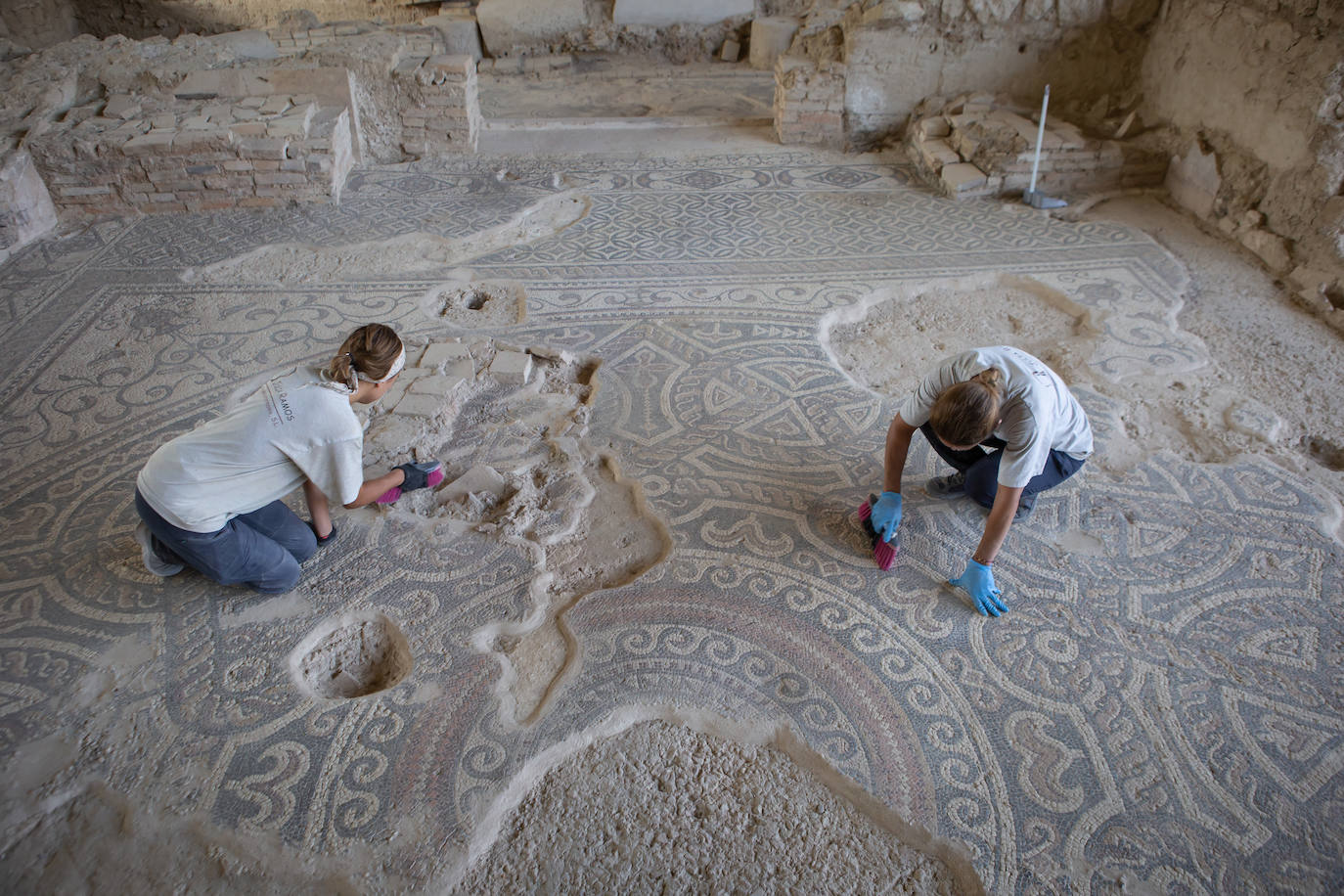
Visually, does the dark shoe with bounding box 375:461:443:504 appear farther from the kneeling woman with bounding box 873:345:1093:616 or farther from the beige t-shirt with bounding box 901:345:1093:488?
the beige t-shirt with bounding box 901:345:1093:488

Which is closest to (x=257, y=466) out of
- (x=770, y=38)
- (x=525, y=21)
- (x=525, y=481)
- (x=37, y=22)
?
(x=525, y=481)

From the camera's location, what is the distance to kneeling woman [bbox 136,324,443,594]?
201 centimetres

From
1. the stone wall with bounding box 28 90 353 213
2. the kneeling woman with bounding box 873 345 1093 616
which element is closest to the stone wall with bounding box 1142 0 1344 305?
the kneeling woman with bounding box 873 345 1093 616

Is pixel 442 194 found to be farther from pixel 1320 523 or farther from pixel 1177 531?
pixel 1320 523

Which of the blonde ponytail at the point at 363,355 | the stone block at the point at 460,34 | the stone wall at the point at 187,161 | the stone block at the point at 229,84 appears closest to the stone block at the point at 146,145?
the stone wall at the point at 187,161

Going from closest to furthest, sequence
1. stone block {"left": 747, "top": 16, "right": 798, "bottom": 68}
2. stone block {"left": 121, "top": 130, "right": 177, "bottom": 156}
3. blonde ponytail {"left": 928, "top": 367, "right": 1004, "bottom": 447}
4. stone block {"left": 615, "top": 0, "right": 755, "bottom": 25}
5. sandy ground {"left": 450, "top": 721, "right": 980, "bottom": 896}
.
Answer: sandy ground {"left": 450, "top": 721, "right": 980, "bottom": 896}
blonde ponytail {"left": 928, "top": 367, "right": 1004, "bottom": 447}
stone block {"left": 121, "top": 130, "right": 177, "bottom": 156}
stone block {"left": 747, "top": 16, "right": 798, "bottom": 68}
stone block {"left": 615, "top": 0, "right": 755, "bottom": 25}

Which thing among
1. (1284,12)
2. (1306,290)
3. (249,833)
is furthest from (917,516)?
(1284,12)

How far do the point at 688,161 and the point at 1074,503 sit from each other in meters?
3.85

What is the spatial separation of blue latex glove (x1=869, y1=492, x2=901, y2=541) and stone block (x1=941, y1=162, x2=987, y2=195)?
3177 mm

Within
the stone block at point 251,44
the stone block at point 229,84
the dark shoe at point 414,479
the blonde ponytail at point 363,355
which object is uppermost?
the stone block at point 251,44

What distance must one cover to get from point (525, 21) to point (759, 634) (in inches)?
302

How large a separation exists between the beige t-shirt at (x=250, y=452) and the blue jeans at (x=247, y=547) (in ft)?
0.14

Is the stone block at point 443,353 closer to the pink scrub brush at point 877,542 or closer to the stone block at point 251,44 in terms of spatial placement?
the pink scrub brush at point 877,542

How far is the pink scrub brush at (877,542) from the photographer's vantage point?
2.31 meters
